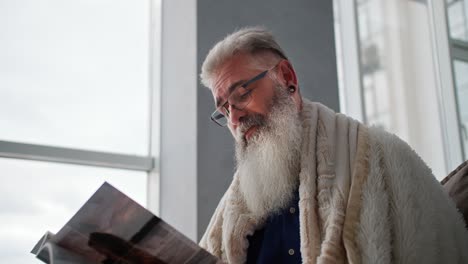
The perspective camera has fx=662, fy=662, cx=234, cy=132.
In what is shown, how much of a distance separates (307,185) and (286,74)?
1.41 ft

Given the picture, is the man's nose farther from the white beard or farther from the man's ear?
the man's ear

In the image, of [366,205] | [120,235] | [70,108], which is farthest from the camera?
[70,108]

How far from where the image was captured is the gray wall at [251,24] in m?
2.96

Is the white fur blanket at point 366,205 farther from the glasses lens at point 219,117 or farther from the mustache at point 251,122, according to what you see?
the glasses lens at point 219,117

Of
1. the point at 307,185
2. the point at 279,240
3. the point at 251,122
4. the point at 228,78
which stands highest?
the point at 228,78

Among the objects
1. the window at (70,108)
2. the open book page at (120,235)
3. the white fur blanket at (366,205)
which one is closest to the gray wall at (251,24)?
the window at (70,108)

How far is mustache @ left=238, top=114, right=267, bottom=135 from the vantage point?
77.5 inches

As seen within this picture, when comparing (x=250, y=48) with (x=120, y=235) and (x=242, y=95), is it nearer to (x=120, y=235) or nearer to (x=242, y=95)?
(x=242, y=95)

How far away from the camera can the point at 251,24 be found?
131 inches

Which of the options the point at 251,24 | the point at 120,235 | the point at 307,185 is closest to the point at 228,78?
the point at 307,185

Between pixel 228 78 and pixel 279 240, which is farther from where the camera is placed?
pixel 228 78

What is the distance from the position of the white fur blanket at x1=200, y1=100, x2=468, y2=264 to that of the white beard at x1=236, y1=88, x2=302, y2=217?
68 millimetres

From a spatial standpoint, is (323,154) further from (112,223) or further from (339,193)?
(112,223)

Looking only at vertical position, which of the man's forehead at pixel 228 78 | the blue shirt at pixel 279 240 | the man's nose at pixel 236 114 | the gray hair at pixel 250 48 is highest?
the gray hair at pixel 250 48
